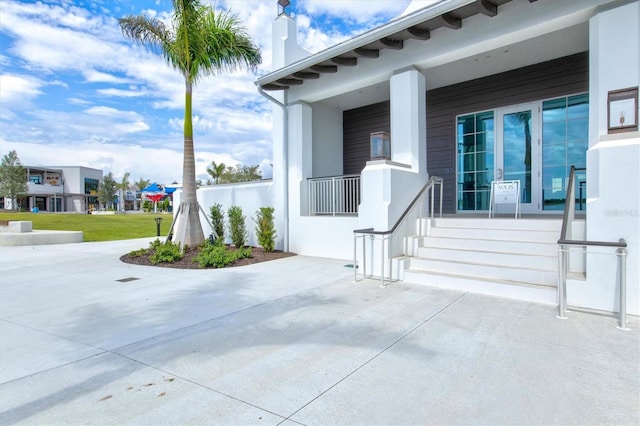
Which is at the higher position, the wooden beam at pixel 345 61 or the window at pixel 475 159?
the wooden beam at pixel 345 61

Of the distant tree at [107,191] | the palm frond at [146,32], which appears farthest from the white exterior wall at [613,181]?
the distant tree at [107,191]

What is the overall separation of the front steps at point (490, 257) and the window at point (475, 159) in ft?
8.10

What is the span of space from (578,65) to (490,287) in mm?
5714

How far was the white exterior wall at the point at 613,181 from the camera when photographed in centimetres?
390

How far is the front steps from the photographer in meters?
4.66

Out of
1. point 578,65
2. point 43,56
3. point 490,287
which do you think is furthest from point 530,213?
point 43,56

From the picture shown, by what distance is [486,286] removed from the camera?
481cm

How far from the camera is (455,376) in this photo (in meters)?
2.53

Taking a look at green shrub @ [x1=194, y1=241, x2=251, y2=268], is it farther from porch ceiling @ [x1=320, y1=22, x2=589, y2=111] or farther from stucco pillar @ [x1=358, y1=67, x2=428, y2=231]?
porch ceiling @ [x1=320, y1=22, x2=589, y2=111]

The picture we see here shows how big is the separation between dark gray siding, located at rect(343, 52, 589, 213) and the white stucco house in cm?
3

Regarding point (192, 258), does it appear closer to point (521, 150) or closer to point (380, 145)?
point (380, 145)

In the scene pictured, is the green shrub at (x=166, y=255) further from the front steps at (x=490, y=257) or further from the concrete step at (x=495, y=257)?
the concrete step at (x=495, y=257)

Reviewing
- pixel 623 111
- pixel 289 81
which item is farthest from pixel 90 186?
pixel 623 111

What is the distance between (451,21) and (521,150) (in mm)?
3664
